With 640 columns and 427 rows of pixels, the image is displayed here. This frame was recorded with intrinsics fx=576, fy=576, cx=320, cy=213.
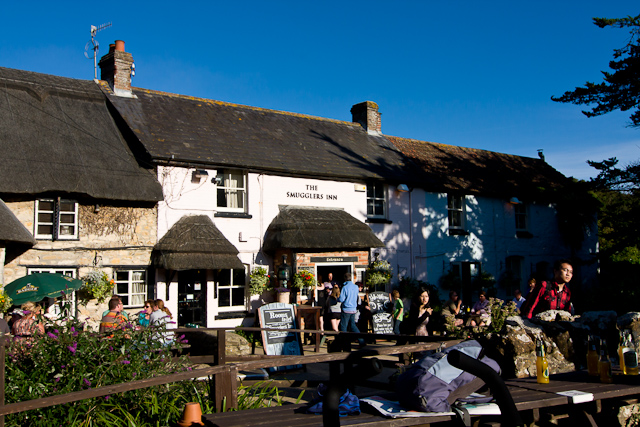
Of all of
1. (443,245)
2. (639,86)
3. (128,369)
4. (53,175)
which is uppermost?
(639,86)

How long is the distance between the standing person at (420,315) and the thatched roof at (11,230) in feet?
26.8

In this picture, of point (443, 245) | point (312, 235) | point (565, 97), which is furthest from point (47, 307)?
point (565, 97)

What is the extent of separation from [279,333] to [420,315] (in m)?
2.79

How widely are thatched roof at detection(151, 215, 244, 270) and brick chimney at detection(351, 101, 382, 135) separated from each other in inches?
363

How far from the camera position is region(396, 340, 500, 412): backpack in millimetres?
4137

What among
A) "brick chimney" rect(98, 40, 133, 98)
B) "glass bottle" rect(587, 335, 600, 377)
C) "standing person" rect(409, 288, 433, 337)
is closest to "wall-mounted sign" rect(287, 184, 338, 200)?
"brick chimney" rect(98, 40, 133, 98)

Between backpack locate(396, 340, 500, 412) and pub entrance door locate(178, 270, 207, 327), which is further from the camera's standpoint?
pub entrance door locate(178, 270, 207, 327)

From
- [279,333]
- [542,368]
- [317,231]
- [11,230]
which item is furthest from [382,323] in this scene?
[542,368]

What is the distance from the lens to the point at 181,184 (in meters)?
15.4

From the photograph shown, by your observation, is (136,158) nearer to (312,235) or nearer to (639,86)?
(312,235)

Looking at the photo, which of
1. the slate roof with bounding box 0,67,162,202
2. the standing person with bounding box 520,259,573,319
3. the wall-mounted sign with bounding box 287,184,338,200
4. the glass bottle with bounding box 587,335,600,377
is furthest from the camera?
the wall-mounted sign with bounding box 287,184,338,200

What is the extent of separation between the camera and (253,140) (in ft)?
58.4

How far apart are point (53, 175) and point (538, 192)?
1762 cm

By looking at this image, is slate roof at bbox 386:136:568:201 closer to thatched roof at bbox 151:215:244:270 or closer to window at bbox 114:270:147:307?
thatched roof at bbox 151:215:244:270
